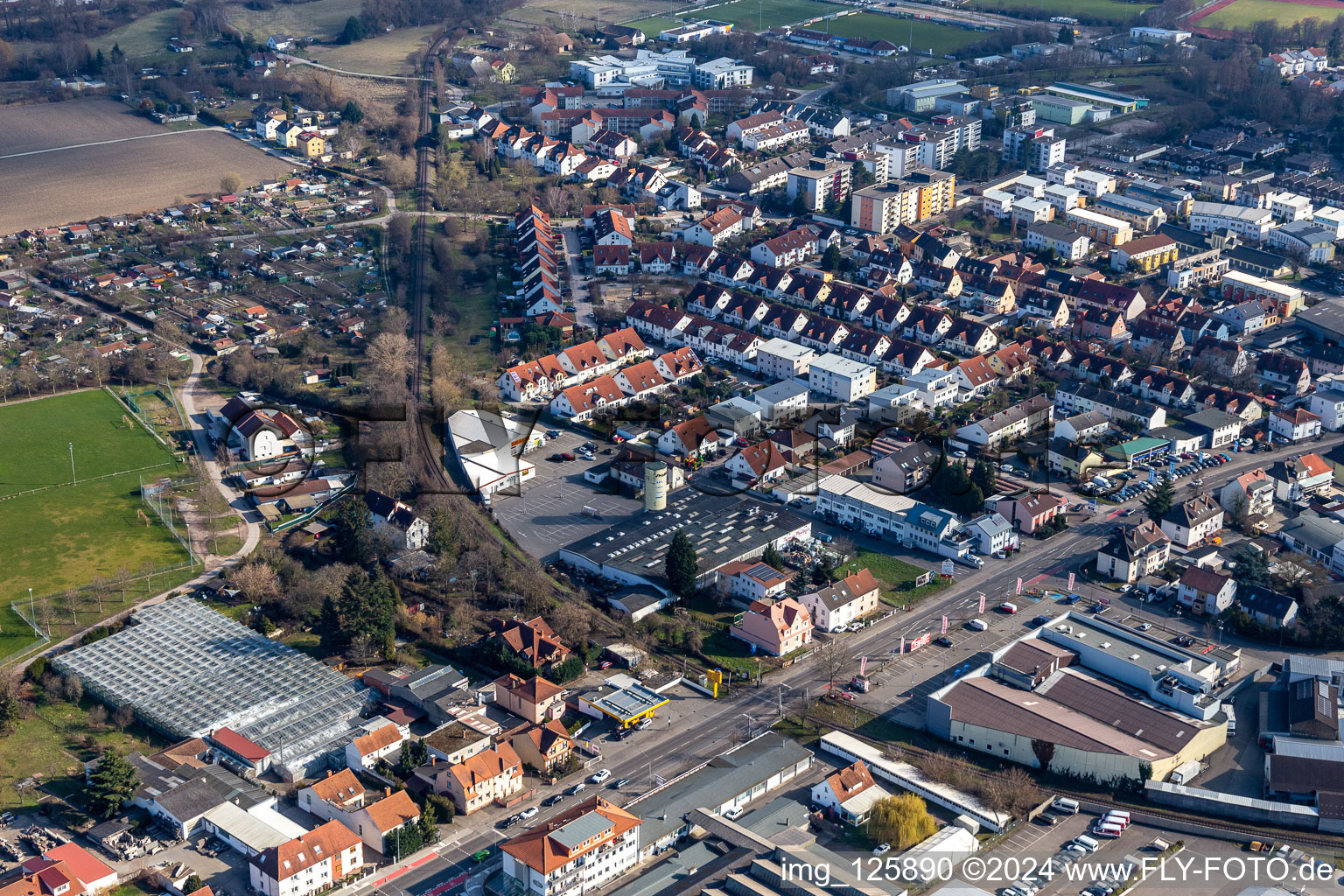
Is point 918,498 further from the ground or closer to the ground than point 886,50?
closer to the ground

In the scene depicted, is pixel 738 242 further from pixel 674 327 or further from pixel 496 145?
pixel 496 145

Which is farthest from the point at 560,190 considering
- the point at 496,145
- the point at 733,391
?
the point at 733,391

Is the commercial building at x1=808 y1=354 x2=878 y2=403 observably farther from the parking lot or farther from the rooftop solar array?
the rooftop solar array

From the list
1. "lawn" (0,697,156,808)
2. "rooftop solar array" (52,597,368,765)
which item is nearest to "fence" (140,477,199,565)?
"rooftop solar array" (52,597,368,765)

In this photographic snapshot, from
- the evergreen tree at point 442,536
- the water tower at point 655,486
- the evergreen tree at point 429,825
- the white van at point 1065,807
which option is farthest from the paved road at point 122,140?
the white van at point 1065,807

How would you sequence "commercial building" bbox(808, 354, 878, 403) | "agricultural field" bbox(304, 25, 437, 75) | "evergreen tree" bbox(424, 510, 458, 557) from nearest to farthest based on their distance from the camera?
"evergreen tree" bbox(424, 510, 458, 557)
"commercial building" bbox(808, 354, 878, 403)
"agricultural field" bbox(304, 25, 437, 75)

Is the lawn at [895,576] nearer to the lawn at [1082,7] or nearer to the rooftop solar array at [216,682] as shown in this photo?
the rooftop solar array at [216,682]
